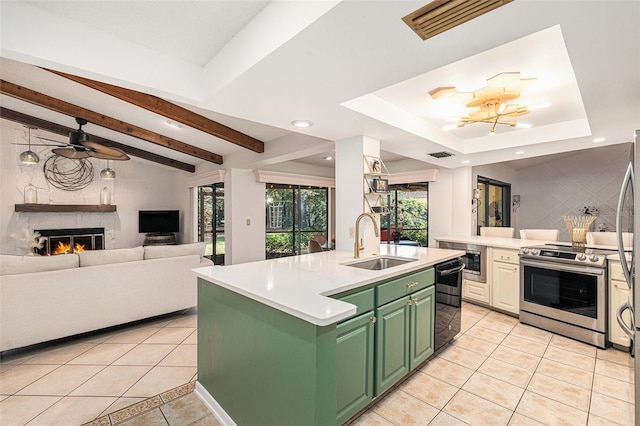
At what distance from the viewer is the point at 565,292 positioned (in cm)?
296

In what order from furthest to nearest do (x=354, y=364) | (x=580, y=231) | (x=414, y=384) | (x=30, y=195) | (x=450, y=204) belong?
(x=30, y=195)
(x=450, y=204)
(x=580, y=231)
(x=414, y=384)
(x=354, y=364)

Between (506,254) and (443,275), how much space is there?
1.61m

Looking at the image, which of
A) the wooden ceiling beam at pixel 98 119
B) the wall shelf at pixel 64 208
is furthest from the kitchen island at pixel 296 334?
the wall shelf at pixel 64 208

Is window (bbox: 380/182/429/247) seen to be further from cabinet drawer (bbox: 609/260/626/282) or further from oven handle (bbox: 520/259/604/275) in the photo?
cabinet drawer (bbox: 609/260/626/282)

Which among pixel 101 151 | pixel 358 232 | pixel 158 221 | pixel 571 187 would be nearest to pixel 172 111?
pixel 101 151

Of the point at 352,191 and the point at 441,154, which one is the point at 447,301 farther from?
the point at 441,154

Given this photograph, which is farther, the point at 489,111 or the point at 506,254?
the point at 506,254

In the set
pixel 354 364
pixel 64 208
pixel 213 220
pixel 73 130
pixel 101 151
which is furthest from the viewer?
pixel 213 220

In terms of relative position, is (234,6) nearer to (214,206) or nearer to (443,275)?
(443,275)

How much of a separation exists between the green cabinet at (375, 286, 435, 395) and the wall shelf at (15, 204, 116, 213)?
266 inches

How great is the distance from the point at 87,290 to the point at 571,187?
7938 mm

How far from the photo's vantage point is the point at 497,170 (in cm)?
555

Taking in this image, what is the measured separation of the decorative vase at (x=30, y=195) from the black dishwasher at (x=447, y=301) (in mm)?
7232

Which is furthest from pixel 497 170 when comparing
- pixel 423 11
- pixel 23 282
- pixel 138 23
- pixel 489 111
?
pixel 23 282
